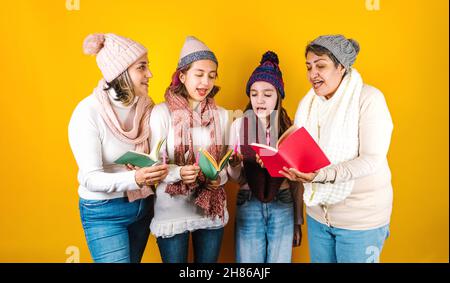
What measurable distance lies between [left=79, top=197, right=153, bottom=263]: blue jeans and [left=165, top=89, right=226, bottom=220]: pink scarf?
20 centimetres

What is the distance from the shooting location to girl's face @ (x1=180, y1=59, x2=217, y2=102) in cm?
184

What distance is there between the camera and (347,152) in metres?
1.77

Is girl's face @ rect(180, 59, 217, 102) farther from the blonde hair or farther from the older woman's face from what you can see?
the older woman's face

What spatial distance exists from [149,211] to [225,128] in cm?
51

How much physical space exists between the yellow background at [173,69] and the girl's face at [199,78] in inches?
13.9

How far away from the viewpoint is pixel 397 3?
2205 mm

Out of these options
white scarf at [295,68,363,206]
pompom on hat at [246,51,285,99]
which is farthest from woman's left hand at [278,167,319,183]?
pompom on hat at [246,51,285,99]

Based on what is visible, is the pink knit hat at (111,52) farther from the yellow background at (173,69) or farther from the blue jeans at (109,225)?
the blue jeans at (109,225)

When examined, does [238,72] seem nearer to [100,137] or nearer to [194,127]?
[194,127]

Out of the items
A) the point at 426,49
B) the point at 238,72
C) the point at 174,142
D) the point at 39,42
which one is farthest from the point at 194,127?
the point at 426,49

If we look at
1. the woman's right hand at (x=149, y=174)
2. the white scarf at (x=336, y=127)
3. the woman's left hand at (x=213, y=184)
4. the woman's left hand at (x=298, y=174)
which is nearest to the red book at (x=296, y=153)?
the woman's left hand at (x=298, y=174)

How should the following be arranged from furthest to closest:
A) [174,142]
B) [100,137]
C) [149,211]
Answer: [149,211] < [174,142] < [100,137]

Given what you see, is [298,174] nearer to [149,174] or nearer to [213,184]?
[213,184]

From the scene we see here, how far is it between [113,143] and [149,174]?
20 centimetres
